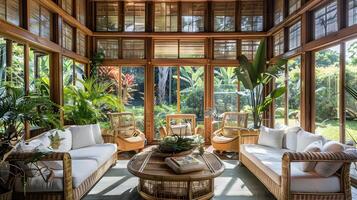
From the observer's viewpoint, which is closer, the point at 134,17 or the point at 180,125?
the point at 180,125

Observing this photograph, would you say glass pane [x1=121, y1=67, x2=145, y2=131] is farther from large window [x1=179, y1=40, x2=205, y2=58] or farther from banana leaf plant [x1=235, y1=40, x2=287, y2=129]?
banana leaf plant [x1=235, y1=40, x2=287, y2=129]

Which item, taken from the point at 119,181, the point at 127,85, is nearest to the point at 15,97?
the point at 119,181

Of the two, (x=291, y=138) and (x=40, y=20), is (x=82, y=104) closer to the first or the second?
(x=40, y=20)

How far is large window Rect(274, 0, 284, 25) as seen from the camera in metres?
6.06

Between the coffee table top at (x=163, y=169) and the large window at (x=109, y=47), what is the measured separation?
397cm

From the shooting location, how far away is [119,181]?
424 cm

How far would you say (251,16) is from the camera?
695 centimetres

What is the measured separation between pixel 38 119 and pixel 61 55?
101 inches

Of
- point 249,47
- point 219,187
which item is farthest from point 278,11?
point 219,187

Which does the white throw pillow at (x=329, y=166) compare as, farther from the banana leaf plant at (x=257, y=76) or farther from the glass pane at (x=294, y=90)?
the banana leaf plant at (x=257, y=76)

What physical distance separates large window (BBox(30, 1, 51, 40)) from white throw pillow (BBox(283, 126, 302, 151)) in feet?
15.2

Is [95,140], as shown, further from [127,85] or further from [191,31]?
[191,31]

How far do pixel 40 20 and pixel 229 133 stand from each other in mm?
4615

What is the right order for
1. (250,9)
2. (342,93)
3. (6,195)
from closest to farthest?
(6,195) → (342,93) → (250,9)
